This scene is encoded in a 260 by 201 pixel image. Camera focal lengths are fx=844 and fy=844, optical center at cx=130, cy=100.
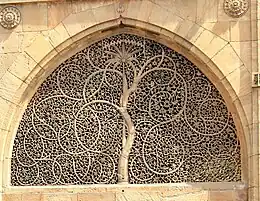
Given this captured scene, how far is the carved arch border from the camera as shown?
30.2ft

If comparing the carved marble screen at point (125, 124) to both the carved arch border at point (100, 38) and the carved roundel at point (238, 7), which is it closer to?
the carved arch border at point (100, 38)

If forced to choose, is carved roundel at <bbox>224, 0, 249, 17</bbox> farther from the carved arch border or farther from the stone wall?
the carved arch border

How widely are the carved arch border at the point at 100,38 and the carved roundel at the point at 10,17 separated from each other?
1.78 ft

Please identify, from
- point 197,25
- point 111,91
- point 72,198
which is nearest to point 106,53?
point 111,91

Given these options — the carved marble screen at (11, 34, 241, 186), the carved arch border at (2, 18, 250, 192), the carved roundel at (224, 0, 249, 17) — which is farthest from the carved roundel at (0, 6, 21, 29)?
the carved roundel at (224, 0, 249, 17)

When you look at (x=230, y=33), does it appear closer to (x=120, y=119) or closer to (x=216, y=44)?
(x=216, y=44)

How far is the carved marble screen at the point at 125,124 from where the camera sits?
9.29m

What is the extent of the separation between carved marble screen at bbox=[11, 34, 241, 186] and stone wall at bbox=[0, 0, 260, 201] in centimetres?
14

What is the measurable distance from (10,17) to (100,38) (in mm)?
1054

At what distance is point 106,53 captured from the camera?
965cm

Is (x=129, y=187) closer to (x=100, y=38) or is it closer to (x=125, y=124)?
(x=125, y=124)

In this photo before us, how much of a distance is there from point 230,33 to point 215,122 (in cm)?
99

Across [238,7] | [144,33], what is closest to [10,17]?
[144,33]

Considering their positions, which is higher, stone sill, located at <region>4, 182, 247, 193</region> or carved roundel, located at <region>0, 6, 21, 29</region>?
carved roundel, located at <region>0, 6, 21, 29</region>
